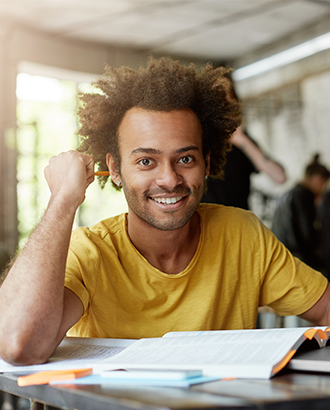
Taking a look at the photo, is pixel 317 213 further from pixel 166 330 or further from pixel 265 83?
pixel 166 330

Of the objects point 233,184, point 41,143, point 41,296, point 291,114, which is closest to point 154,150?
point 41,296

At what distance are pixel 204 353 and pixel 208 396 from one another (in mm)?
193

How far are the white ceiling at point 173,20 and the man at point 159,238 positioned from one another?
3325mm

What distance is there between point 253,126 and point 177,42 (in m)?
1.37

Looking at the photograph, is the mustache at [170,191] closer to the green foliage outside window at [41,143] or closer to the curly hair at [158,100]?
the curly hair at [158,100]

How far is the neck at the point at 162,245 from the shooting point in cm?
121

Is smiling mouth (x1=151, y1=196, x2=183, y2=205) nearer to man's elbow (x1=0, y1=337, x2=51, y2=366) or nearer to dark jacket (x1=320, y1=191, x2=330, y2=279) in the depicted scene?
man's elbow (x1=0, y1=337, x2=51, y2=366)

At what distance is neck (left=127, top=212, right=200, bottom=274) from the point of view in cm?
121

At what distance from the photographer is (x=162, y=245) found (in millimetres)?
1234

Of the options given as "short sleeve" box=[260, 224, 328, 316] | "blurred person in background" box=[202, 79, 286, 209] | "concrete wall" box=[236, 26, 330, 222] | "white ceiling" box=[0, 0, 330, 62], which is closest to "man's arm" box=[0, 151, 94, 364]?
"short sleeve" box=[260, 224, 328, 316]

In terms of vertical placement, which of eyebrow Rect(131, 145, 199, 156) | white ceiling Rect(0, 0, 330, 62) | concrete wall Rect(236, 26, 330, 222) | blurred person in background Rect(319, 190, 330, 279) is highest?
white ceiling Rect(0, 0, 330, 62)

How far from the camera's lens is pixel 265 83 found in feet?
19.0

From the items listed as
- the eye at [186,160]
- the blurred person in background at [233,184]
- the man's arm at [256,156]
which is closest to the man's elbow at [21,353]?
the eye at [186,160]

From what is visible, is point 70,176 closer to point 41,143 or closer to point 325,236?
point 325,236
